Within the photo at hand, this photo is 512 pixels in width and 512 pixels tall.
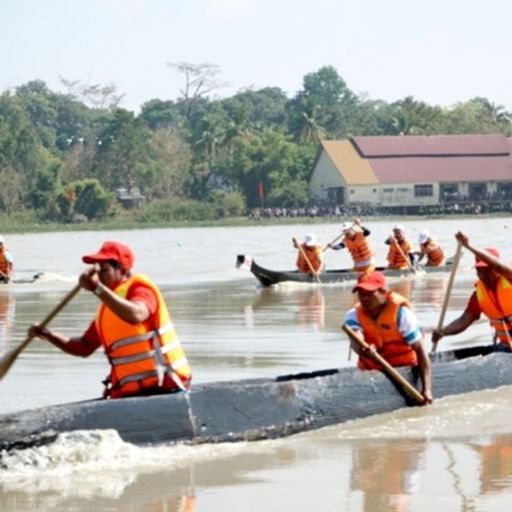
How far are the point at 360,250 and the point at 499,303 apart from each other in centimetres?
1472

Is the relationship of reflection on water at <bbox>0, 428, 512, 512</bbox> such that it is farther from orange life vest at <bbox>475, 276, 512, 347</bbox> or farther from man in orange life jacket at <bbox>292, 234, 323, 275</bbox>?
man in orange life jacket at <bbox>292, 234, 323, 275</bbox>

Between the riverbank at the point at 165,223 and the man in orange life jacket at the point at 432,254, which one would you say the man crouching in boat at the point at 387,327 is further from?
the riverbank at the point at 165,223

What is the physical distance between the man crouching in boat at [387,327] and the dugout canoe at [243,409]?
5.3 inches

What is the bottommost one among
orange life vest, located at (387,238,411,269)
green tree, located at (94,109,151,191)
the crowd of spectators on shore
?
the crowd of spectators on shore

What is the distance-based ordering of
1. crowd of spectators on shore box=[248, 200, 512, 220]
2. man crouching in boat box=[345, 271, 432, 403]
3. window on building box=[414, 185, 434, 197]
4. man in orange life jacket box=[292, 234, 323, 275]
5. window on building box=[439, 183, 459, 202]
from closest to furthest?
1. man crouching in boat box=[345, 271, 432, 403]
2. man in orange life jacket box=[292, 234, 323, 275]
3. crowd of spectators on shore box=[248, 200, 512, 220]
4. window on building box=[414, 185, 434, 197]
5. window on building box=[439, 183, 459, 202]

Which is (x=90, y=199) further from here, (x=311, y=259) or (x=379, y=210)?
(x=311, y=259)

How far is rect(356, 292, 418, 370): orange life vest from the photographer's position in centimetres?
1207

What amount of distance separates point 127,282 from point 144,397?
3.04 feet

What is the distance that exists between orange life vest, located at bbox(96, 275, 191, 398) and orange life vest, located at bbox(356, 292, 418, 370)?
1908 mm

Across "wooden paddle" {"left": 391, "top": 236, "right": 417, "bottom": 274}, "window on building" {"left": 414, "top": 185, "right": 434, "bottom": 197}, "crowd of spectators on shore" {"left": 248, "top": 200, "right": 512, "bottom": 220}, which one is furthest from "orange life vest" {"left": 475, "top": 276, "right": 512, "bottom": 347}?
"window on building" {"left": 414, "top": 185, "right": 434, "bottom": 197}

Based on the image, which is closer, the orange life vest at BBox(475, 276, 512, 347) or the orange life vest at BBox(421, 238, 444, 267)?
the orange life vest at BBox(475, 276, 512, 347)

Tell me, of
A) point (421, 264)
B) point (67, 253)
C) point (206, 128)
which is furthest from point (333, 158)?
point (421, 264)

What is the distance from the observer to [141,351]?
10422 millimetres

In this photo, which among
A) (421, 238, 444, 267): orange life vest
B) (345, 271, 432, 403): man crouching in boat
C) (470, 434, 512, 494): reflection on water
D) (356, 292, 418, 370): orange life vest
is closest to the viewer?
(470, 434, 512, 494): reflection on water
